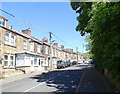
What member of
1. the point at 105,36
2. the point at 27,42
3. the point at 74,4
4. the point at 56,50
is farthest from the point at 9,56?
the point at 56,50

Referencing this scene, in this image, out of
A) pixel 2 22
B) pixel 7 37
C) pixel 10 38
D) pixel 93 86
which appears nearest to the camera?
pixel 93 86

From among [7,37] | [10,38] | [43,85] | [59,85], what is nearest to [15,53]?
[10,38]

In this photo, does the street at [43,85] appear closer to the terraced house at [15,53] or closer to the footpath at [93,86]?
the footpath at [93,86]

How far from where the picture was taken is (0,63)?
1361 inches

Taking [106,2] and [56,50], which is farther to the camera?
[56,50]

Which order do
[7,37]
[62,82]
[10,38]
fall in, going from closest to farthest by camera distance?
[62,82]
[7,37]
[10,38]

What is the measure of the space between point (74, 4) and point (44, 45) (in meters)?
35.7

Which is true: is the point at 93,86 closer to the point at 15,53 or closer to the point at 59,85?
the point at 59,85

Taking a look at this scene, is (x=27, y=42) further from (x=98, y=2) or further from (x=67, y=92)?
(x=98, y=2)

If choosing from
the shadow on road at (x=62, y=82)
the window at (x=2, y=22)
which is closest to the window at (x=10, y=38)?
the window at (x=2, y=22)

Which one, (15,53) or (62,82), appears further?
(15,53)

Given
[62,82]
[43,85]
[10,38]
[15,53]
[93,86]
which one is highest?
[10,38]

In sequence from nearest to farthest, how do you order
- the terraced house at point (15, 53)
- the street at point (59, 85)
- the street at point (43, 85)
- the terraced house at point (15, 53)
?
the street at point (59, 85), the street at point (43, 85), the terraced house at point (15, 53), the terraced house at point (15, 53)

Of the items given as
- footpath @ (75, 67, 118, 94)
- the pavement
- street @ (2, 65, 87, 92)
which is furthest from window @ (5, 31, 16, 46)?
footpath @ (75, 67, 118, 94)
